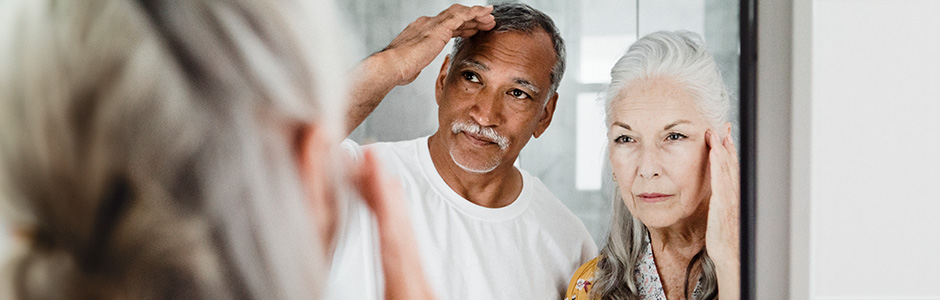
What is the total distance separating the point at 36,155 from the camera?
94 centimetres

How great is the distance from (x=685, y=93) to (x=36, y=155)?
1.01 m

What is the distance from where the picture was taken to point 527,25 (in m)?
1.04

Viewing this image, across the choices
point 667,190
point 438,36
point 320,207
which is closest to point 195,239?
point 320,207

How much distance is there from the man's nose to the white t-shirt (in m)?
0.10

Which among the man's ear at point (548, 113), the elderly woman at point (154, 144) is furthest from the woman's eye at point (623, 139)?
the elderly woman at point (154, 144)

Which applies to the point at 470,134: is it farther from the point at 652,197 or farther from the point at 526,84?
the point at 652,197

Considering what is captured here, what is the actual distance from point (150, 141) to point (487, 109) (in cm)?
50

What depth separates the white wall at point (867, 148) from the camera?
111cm

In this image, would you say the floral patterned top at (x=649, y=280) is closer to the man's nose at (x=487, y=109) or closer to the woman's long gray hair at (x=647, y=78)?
the woman's long gray hair at (x=647, y=78)

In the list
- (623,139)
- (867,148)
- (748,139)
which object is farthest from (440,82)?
(867,148)

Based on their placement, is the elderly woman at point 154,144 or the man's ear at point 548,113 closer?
the elderly woman at point 154,144

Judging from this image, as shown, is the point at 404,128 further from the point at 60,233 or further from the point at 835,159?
the point at 835,159

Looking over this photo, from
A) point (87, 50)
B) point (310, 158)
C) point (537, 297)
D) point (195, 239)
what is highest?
point (87, 50)

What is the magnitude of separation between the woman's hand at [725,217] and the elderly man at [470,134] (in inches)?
12.3
